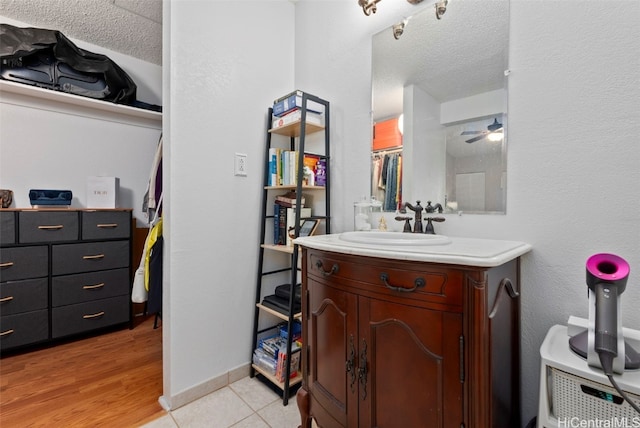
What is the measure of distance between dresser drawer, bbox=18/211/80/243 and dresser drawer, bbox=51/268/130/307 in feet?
1.06

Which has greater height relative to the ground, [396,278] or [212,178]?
[212,178]

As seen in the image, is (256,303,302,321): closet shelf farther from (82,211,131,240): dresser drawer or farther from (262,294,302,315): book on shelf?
(82,211,131,240): dresser drawer

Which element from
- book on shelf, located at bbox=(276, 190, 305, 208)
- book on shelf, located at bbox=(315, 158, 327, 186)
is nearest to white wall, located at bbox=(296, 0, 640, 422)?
book on shelf, located at bbox=(315, 158, 327, 186)

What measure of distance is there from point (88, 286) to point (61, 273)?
209mm

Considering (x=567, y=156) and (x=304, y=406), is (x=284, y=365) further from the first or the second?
(x=567, y=156)

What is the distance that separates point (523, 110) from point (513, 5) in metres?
0.43

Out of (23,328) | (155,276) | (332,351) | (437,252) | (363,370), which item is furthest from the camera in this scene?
(23,328)

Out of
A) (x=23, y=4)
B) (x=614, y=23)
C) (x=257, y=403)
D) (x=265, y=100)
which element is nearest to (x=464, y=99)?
(x=614, y=23)

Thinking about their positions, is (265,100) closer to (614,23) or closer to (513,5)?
Result: (513,5)

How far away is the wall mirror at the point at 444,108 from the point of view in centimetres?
114

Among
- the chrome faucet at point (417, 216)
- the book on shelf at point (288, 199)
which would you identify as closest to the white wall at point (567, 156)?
the chrome faucet at point (417, 216)

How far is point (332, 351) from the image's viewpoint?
1.05 metres

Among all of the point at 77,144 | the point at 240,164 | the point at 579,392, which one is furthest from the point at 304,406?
the point at 77,144

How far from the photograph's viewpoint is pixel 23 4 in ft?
7.05
